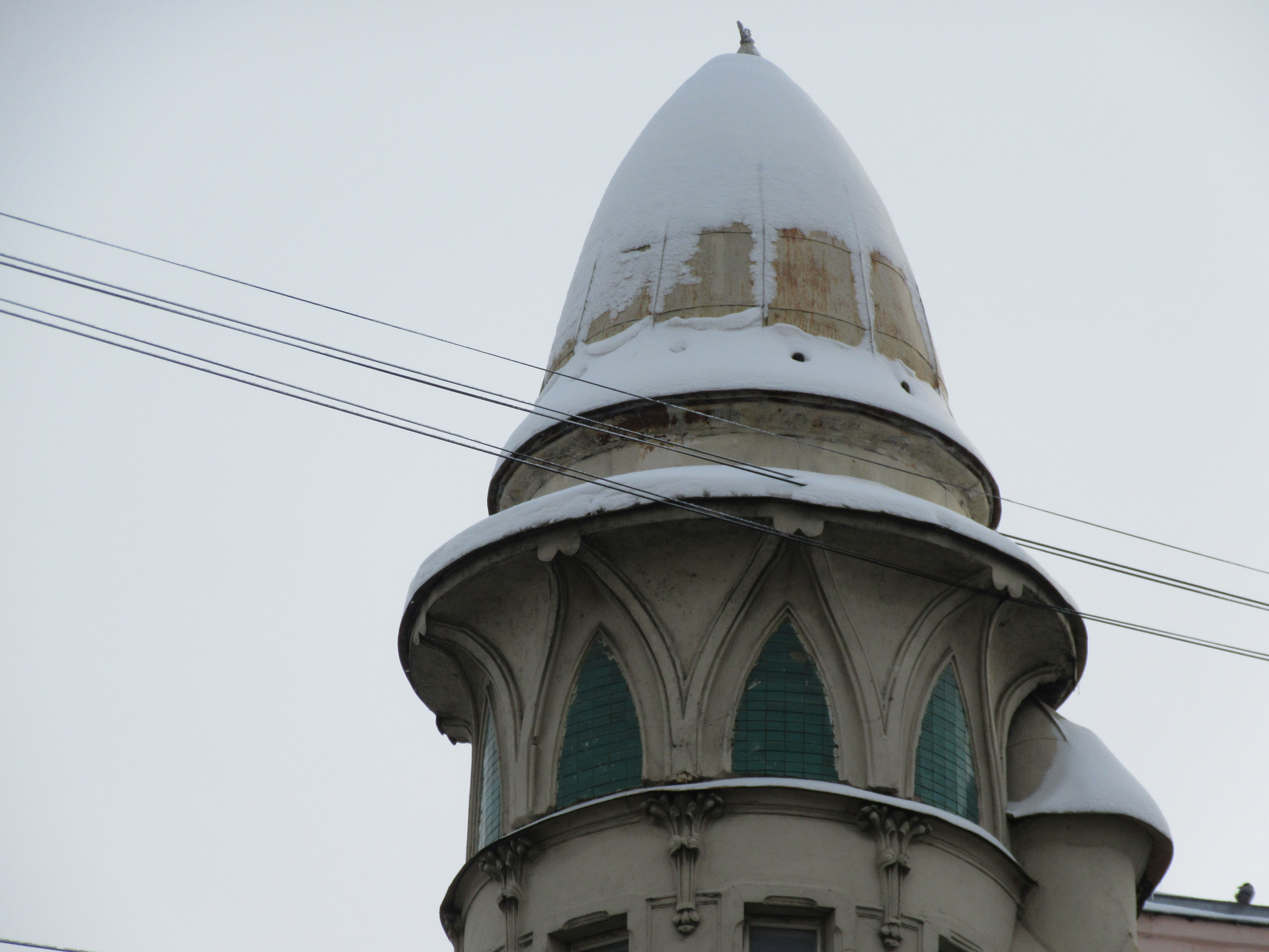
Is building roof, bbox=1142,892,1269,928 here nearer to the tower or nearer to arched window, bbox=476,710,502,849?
the tower

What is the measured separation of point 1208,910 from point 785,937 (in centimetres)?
1045

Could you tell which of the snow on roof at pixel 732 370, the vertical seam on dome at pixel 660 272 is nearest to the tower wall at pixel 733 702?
the snow on roof at pixel 732 370

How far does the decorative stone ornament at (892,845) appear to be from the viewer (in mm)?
19312

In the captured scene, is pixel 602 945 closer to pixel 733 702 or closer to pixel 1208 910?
pixel 733 702

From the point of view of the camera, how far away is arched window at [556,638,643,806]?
20.4 meters

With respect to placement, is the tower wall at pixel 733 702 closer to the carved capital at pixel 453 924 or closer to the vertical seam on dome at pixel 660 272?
the carved capital at pixel 453 924

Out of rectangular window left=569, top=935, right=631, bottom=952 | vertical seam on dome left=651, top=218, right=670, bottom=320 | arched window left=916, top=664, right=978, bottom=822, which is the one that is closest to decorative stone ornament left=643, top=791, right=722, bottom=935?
rectangular window left=569, top=935, right=631, bottom=952

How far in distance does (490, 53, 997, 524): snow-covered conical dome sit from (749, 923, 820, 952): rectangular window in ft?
15.4

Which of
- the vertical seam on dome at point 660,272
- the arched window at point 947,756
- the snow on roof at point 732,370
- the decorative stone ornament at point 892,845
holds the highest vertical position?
the vertical seam on dome at point 660,272

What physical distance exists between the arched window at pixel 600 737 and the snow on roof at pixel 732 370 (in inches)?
109

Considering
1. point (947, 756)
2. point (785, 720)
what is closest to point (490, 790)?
point (785, 720)

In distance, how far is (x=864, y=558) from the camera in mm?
20766

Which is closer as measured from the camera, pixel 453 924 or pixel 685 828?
pixel 685 828

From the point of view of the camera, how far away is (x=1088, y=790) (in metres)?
21.4
